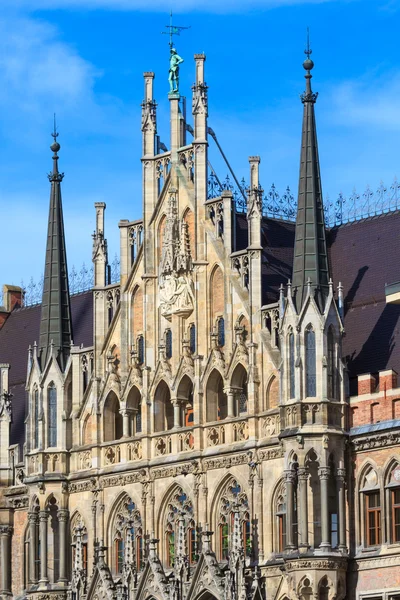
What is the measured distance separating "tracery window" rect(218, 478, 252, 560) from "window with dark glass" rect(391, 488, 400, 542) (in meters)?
5.52

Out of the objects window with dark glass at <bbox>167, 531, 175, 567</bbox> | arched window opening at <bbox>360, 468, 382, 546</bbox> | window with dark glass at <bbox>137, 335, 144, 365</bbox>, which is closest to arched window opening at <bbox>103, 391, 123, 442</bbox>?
window with dark glass at <bbox>137, 335, 144, 365</bbox>

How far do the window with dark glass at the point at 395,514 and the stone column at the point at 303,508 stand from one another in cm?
266

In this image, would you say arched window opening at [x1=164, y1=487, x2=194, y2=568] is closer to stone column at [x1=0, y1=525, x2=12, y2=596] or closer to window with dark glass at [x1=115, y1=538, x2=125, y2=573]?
window with dark glass at [x1=115, y1=538, x2=125, y2=573]

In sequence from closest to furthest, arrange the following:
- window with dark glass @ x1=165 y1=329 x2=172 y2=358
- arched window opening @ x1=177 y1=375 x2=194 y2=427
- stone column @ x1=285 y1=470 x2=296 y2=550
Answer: stone column @ x1=285 y1=470 x2=296 y2=550 < arched window opening @ x1=177 y1=375 x2=194 y2=427 < window with dark glass @ x1=165 y1=329 x2=172 y2=358

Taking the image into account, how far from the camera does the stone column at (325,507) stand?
239 feet

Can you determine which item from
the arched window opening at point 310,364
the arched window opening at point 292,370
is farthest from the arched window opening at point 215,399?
the arched window opening at point 310,364

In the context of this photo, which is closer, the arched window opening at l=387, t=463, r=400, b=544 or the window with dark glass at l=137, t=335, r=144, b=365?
the arched window opening at l=387, t=463, r=400, b=544

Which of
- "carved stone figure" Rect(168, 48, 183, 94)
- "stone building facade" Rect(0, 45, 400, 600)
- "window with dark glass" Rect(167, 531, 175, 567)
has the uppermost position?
"carved stone figure" Rect(168, 48, 183, 94)

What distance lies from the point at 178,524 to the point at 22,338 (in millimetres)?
18935

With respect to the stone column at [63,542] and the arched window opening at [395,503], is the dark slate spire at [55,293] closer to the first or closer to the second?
the stone column at [63,542]

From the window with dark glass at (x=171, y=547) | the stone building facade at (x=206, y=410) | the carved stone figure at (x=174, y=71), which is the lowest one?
the window with dark glass at (x=171, y=547)

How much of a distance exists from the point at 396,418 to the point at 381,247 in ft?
30.3

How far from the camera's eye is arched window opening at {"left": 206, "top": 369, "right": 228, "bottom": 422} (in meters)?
78.9

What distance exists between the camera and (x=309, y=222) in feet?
249
